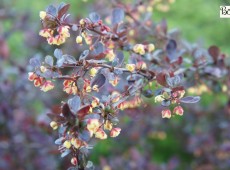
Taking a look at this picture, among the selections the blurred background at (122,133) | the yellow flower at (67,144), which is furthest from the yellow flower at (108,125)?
the blurred background at (122,133)

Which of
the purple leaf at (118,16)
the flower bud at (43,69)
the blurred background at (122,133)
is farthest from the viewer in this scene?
the blurred background at (122,133)

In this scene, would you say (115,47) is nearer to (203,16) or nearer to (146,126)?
(146,126)

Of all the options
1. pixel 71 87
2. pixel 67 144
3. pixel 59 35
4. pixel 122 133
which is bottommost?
pixel 122 133

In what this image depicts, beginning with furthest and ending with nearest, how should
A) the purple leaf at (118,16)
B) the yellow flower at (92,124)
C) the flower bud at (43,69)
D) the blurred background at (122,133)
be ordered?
the blurred background at (122,133) < the purple leaf at (118,16) < the flower bud at (43,69) < the yellow flower at (92,124)

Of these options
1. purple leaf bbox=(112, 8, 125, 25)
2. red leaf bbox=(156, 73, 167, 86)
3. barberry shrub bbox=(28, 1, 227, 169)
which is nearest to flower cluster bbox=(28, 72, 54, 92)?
barberry shrub bbox=(28, 1, 227, 169)

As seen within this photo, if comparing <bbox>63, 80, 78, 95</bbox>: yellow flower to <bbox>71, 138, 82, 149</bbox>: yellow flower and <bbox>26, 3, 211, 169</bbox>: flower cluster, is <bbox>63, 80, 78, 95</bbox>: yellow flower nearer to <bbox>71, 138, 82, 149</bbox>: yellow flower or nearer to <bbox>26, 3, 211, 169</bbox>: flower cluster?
<bbox>26, 3, 211, 169</bbox>: flower cluster

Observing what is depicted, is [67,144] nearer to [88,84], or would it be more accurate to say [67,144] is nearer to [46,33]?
[88,84]

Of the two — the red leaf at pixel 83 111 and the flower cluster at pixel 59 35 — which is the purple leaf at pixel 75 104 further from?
the flower cluster at pixel 59 35

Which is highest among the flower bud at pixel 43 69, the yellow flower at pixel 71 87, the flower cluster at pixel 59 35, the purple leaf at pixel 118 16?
the purple leaf at pixel 118 16

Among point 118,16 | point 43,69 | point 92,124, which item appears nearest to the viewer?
point 92,124

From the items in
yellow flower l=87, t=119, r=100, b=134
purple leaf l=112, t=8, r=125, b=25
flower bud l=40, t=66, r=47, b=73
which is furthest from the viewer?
purple leaf l=112, t=8, r=125, b=25

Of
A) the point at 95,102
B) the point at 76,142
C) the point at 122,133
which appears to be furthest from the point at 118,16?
the point at 122,133

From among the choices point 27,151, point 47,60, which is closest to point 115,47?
point 47,60
